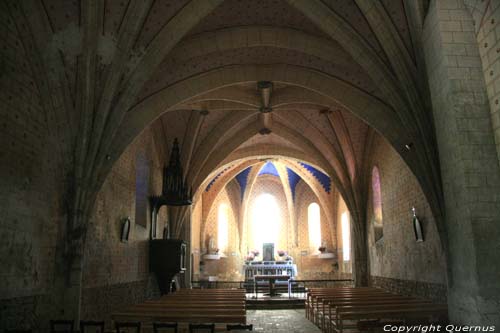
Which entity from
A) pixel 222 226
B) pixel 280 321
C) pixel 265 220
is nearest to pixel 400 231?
pixel 280 321

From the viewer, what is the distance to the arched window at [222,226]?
26.9 metres

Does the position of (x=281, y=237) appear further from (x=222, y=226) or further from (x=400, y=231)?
(x=400, y=231)

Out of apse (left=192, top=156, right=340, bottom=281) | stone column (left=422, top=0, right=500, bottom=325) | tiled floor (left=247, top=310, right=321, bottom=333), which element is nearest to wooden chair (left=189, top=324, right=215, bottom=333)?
stone column (left=422, top=0, right=500, bottom=325)

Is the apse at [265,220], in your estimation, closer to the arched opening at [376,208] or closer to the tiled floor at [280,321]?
the arched opening at [376,208]

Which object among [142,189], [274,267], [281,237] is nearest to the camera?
[142,189]

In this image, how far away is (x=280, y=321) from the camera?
44.0 ft

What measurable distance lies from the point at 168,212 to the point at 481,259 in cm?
1340

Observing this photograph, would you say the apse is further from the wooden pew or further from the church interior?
the wooden pew

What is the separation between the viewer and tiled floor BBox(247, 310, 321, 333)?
11.6 m

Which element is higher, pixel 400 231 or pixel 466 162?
pixel 466 162

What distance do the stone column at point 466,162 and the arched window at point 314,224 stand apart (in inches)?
776

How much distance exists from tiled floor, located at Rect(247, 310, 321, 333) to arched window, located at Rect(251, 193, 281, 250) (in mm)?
12047

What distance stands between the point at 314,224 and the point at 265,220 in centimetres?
334

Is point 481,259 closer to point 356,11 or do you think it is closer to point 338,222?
point 356,11
